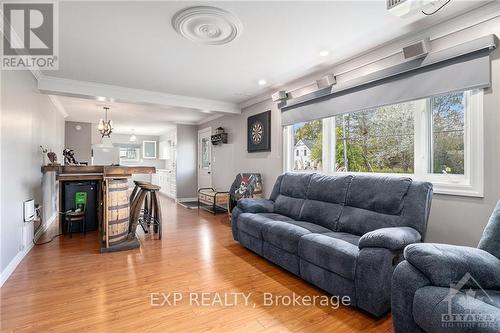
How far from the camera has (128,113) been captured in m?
6.19

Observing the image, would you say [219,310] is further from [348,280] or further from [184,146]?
[184,146]

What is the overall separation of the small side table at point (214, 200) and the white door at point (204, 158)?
655 mm

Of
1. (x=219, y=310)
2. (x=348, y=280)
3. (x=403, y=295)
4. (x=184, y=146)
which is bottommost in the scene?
(x=219, y=310)

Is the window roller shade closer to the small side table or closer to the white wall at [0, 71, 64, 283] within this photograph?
the small side table

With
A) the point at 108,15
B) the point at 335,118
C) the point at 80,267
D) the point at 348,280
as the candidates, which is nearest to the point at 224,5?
the point at 108,15

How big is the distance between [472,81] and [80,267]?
4.18 metres

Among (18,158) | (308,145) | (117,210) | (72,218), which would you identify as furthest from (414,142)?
(72,218)

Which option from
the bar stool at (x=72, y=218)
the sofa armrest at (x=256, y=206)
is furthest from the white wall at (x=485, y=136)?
the bar stool at (x=72, y=218)

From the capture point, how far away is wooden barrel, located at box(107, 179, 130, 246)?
323 centimetres

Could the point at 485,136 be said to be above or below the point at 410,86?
below

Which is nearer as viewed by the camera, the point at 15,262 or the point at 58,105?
the point at 15,262

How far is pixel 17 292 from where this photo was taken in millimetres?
2174

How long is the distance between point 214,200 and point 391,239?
13.8 feet

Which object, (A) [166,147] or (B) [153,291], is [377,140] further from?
(A) [166,147]
